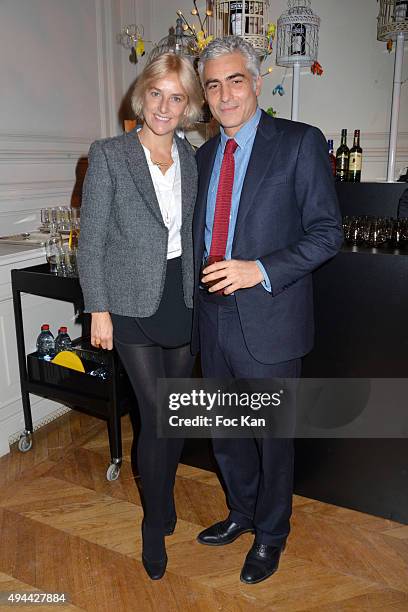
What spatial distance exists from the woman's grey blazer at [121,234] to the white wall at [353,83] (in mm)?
2597

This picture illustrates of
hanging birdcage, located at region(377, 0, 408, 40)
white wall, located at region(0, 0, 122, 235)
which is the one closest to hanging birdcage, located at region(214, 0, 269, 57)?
hanging birdcage, located at region(377, 0, 408, 40)

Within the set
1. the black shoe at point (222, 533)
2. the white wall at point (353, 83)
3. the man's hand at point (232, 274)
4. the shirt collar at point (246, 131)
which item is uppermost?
the white wall at point (353, 83)

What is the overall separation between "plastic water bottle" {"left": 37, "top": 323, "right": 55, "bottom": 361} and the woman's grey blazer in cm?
111

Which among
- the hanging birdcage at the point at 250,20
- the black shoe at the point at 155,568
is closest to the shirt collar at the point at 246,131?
the black shoe at the point at 155,568

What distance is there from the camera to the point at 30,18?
308 centimetres

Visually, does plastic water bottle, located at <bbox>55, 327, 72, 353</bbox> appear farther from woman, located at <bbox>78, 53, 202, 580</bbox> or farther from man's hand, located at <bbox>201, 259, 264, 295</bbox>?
man's hand, located at <bbox>201, 259, 264, 295</bbox>

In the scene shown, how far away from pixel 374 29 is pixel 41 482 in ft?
11.2

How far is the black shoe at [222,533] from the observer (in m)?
1.91

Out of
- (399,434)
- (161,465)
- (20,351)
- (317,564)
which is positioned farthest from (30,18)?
(317,564)

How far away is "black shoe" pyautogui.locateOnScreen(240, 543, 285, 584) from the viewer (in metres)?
1.73

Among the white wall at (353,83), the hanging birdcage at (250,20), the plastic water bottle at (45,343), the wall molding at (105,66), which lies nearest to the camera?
the plastic water bottle at (45,343)

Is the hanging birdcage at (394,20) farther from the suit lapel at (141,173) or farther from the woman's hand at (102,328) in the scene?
the woman's hand at (102,328)

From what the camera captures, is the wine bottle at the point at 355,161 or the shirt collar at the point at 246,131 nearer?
the shirt collar at the point at 246,131

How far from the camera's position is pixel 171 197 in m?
1.58
